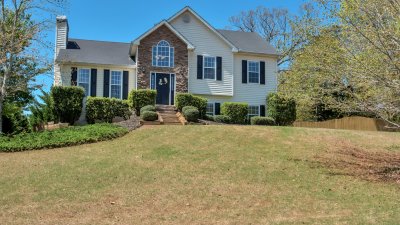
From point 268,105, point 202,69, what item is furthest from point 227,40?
point 268,105

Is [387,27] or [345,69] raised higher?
[387,27]

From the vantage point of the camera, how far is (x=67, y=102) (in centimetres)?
2319

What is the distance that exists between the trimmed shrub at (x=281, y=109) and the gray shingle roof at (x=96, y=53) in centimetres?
890

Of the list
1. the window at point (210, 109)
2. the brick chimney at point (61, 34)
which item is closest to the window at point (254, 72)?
the window at point (210, 109)

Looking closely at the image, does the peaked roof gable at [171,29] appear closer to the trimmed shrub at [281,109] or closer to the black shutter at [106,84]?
the black shutter at [106,84]

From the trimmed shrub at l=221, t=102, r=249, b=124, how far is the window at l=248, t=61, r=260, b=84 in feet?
9.35

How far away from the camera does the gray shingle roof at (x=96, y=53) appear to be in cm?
2632

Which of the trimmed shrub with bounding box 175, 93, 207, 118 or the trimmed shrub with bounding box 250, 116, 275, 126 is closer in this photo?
the trimmed shrub with bounding box 175, 93, 207, 118

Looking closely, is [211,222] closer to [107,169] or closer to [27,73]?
[107,169]

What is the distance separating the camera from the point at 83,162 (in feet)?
47.5

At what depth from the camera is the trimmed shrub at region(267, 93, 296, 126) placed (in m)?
27.7

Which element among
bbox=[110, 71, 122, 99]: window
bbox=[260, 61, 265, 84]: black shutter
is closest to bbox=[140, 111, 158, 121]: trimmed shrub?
bbox=[110, 71, 122, 99]: window

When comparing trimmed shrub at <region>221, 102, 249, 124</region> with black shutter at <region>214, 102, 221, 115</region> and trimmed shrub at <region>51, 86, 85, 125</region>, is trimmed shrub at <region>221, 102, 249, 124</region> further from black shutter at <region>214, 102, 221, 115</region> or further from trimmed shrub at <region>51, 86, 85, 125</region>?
trimmed shrub at <region>51, 86, 85, 125</region>

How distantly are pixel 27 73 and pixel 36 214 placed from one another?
12289 millimetres
